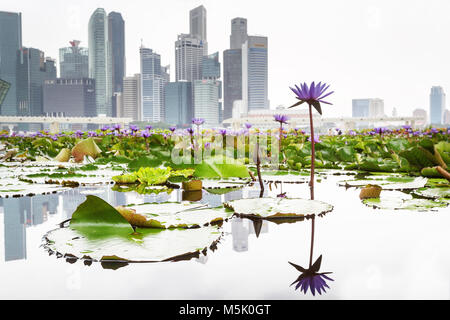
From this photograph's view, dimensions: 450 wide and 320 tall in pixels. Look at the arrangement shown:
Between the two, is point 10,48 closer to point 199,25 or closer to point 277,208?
point 199,25

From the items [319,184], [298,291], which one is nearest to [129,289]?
[298,291]

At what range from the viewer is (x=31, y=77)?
141375mm

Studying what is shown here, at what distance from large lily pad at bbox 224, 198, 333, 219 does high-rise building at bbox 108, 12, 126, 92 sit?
169m

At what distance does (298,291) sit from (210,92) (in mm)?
125656

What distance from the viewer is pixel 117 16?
166625 millimetres

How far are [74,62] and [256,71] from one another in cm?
8584

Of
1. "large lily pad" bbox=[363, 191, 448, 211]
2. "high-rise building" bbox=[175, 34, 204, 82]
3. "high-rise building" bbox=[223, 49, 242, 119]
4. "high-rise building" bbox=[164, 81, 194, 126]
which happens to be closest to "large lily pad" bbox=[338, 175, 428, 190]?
"large lily pad" bbox=[363, 191, 448, 211]

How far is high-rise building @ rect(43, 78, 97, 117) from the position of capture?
5586 inches

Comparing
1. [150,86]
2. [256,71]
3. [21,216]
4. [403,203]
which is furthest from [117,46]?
[403,203]

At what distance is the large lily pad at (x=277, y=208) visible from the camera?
4.33ft

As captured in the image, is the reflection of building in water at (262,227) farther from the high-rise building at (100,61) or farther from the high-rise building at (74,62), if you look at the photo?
the high-rise building at (74,62)

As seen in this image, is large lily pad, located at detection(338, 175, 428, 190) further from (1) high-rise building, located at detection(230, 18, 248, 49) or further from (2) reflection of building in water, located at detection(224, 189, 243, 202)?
(1) high-rise building, located at detection(230, 18, 248, 49)

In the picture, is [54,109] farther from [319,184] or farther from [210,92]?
[319,184]
